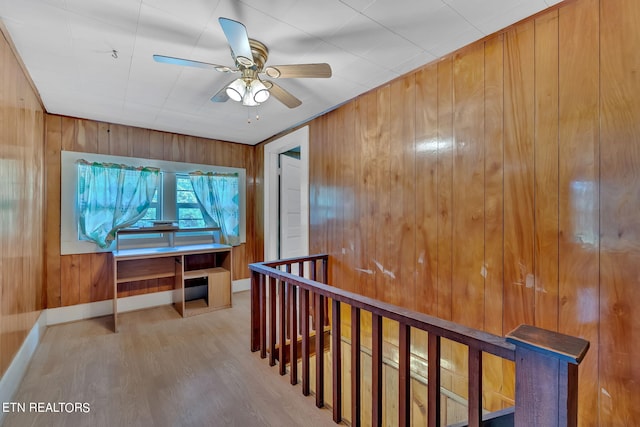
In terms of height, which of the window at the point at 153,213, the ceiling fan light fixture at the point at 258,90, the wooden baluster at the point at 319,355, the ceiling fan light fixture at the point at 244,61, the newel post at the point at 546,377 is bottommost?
the wooden baluster at the point at 319,355

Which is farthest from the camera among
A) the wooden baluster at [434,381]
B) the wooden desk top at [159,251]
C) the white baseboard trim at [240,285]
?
the white baseboard trim at [240,285]

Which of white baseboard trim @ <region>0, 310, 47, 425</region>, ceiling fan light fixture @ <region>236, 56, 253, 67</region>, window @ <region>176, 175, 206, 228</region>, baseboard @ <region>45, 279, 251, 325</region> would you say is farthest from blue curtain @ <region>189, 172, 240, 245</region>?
ceiling fan light fixture @ <region>236, 56, 253, 67</region>

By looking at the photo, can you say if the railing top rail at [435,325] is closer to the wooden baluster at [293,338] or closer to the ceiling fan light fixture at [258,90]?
the wooden baluster at [293,338]

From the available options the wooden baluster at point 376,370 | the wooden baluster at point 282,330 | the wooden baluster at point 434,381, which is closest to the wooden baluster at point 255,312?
the wooden baluster at point 282,330

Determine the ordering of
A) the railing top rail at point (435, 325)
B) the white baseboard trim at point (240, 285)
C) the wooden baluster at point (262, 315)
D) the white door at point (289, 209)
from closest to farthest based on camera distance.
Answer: the railing top rail at point (435, 325) < the wooden baluster at point (262, 315) < the white door at point (289, 209) < the white baseboard trim at point (240, 285)

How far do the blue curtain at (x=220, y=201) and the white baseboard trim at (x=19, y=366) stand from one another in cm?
208

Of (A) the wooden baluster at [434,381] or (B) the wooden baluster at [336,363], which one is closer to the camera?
(A) the wooden baluster at [434,381]

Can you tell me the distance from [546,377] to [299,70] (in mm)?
1833

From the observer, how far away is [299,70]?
67.8 inches

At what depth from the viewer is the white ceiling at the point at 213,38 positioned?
154 cm

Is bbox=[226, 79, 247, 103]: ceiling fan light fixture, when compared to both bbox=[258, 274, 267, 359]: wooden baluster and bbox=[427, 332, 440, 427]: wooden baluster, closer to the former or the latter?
bbox=[258, 274, 267, 359]: wooden baluster

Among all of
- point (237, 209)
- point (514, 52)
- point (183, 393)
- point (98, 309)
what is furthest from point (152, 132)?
point (514, 52)

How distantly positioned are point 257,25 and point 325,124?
5.16 feet

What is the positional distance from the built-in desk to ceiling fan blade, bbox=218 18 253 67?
2.57 m
